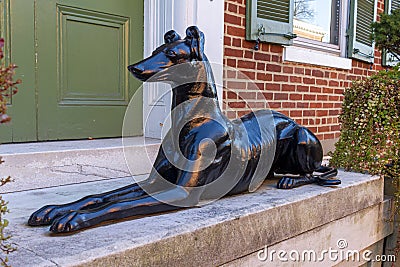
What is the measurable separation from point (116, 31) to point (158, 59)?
59.3 inches

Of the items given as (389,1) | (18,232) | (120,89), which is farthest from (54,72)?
(389,1)

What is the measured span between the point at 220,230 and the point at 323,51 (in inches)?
143

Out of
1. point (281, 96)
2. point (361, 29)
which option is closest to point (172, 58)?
point (281, 96)

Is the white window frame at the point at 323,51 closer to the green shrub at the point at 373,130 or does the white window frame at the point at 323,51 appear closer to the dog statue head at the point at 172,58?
the green shrub at the point at 373,130

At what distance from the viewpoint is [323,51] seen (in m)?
4.64

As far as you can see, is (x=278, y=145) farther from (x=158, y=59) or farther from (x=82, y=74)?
(x=82, y=74)

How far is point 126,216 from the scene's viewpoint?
1423mm

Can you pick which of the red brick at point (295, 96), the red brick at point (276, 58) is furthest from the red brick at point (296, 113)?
the red brick at point (276, 58)

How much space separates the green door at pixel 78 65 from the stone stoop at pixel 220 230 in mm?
585

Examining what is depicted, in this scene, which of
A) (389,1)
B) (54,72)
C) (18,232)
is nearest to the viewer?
(18,232)

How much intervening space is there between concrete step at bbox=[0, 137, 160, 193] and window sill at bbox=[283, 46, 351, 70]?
6.11 ft

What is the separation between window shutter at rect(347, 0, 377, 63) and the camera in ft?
15.9

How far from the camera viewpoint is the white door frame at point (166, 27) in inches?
113

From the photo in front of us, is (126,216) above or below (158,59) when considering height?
below
